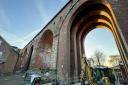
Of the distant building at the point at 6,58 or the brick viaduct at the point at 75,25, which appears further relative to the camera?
the distant building at the point at 6,58

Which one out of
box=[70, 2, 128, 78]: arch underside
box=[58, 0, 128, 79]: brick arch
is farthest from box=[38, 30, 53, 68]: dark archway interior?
box=[58, 0, 128, 79]: brick arch

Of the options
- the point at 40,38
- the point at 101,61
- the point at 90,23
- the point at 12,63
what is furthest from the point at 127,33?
the point at 101,61

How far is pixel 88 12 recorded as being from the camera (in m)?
13.4

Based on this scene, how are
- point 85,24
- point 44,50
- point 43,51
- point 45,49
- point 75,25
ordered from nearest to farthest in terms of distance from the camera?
point 75,25 < point 85,24 < point 43,51 < point 44,50 < point 45,49

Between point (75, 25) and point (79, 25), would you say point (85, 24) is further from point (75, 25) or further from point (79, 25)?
point (75, 25)

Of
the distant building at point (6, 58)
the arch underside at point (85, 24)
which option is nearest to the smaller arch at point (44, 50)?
the distant building at point (6, 58)

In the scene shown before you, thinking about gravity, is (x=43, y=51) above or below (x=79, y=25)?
below

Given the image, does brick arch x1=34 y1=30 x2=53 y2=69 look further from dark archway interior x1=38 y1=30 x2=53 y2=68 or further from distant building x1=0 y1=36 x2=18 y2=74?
distant building x1=0 y1=36 x2=18 y2=74

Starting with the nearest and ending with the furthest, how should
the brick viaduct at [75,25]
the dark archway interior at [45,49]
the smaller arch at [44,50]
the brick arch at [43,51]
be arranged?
1. the brick viaduct at [75,25]
2. the brick arch at [43,51]
3. the smaller arch at [44,50]
4. the dark archway interior at [45,49]

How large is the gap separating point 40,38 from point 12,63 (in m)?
10.9

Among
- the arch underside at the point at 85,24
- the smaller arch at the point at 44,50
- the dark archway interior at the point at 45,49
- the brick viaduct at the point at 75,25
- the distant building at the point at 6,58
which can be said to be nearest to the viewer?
the brick viaduct at the point at 75,25

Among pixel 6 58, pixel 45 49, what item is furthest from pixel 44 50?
pixel 6 58

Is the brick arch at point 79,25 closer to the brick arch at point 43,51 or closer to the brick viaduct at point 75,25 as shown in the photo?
the brick viaduct at point 75,25

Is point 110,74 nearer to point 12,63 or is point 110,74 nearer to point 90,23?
point 90,23
